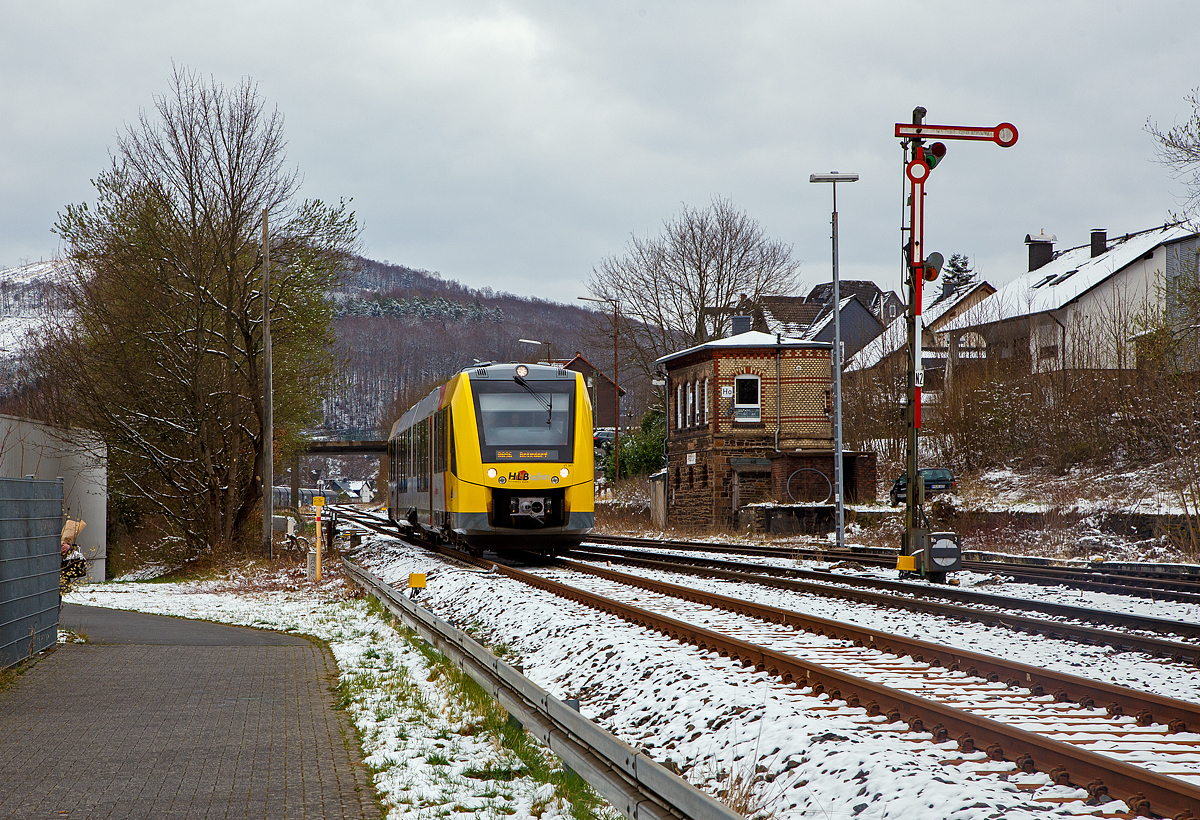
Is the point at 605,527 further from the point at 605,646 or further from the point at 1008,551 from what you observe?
the point at 605,646

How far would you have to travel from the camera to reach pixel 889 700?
273 inches

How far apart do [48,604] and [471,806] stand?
714 cm

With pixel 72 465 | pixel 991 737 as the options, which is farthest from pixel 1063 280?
pixel 991 737

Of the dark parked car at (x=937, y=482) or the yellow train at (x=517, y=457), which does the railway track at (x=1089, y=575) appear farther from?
the dark parked car at (x=937, y=482)

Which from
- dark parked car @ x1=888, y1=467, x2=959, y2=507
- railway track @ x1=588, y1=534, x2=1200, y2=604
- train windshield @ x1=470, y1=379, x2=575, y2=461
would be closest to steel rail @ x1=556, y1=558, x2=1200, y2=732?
railway track @ x1=588, y1=534, x2=1200, y2=604

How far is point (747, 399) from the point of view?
1646 inches

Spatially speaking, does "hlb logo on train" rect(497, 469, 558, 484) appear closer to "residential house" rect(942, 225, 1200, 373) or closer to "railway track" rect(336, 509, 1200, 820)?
"railway track" rect(336, 509, 1200, 820)

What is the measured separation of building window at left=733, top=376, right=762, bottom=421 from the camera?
41688mm

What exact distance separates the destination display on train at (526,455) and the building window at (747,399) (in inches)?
913

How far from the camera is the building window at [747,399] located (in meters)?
41.7

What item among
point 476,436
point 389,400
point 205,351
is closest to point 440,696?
point 476,436

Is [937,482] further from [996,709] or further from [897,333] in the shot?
[996,709]

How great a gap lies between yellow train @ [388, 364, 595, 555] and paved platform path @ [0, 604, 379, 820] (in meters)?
7.99

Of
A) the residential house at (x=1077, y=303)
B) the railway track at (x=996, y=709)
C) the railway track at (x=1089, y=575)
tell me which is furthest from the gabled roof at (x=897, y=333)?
the railway track at (x=996, y=709)
